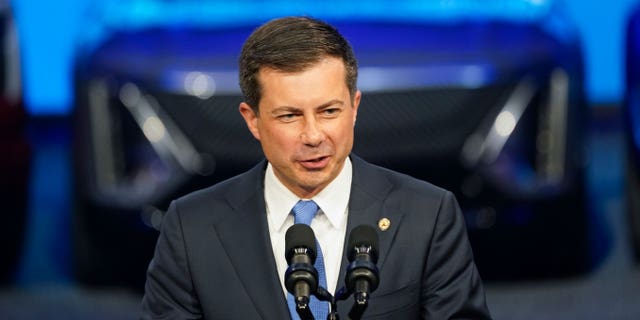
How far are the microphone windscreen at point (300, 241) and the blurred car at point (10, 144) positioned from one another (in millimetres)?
3506

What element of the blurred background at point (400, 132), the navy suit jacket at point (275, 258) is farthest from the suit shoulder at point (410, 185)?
the blurred background at point (400, 132)

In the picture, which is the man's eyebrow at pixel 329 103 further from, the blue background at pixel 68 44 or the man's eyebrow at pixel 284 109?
the blue background at pixel 68 44

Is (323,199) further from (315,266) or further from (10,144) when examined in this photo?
(10,144)

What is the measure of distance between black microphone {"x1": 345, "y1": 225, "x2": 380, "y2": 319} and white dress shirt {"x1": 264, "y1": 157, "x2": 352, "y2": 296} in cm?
39

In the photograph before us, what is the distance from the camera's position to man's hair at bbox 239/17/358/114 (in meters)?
3.25

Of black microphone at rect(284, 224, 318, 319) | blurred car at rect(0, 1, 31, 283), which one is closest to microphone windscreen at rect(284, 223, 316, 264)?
black microphone at rect(284, 224, 318, 319)

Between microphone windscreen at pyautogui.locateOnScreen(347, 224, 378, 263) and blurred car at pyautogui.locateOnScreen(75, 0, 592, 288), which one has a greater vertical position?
blurred car at pyautogui.locateOnScreen(75, 0, 592, 288)

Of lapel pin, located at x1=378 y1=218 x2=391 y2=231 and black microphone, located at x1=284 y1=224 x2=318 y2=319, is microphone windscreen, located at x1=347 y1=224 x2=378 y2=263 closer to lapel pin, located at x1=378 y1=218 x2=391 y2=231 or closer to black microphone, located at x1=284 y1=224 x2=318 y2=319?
black microphone, located at x1=284 y1=224 x2=318 y2=319

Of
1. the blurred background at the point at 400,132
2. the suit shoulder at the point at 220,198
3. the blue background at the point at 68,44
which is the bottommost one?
the suit shoulder at the point at 220,198

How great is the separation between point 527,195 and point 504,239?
19cm

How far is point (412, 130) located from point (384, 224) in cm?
245

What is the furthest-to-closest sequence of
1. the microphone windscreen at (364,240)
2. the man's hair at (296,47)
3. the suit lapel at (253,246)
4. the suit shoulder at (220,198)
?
the suit shoulder at (220,198) → the suit lapel at (253,246) → the man's hair at (296,47) → the microphone windscreen at (364,240)

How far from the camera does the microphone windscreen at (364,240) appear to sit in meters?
3.01

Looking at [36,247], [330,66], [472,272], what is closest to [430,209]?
[472,272]
